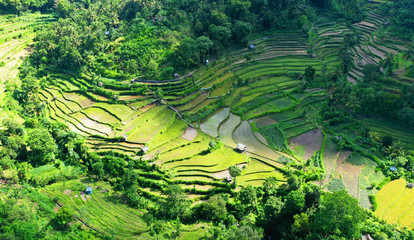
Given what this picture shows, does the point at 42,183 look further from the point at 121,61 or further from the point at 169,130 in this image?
the point at 121,61

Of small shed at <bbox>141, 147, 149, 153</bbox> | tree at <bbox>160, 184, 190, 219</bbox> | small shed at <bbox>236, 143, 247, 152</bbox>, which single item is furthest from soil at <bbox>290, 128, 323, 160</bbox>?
small shed at <bbox>141, 147, 149, 153</bbox>

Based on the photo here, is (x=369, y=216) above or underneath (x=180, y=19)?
underneath

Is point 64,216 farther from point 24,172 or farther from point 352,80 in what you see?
point 352,80

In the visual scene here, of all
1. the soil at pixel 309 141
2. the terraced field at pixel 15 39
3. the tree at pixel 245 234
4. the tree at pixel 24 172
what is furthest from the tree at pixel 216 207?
the terraced field at pixel 15 39

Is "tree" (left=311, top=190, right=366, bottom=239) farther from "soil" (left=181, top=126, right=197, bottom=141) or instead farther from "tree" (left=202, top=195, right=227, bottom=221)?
"soil" (left=181, top=126, right=197, bottom=141)

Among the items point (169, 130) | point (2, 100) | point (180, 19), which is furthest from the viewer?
point (180, 19)

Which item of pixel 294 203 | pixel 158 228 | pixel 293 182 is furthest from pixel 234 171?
pixel 158 228

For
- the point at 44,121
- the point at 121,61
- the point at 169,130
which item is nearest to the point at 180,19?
the point at 121,61
